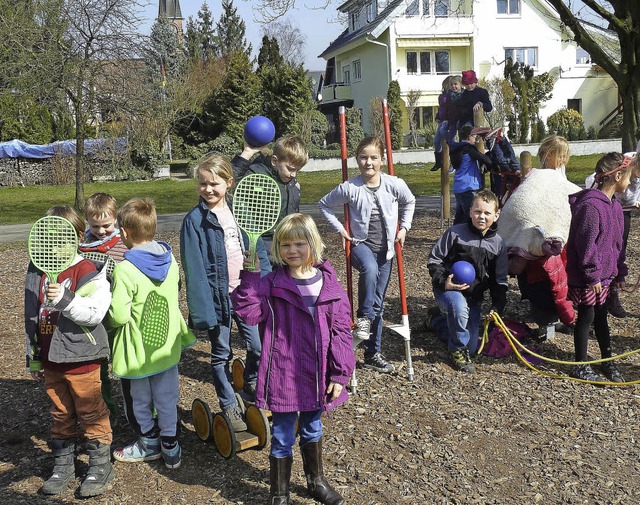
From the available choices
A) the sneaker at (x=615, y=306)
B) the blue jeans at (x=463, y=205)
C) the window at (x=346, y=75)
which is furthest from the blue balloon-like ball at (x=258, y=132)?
the window at (x=346, y=75)

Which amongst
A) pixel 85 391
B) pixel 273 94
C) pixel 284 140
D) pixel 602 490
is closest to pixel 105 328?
pixel 85 391

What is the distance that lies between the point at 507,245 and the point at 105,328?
349 centimetres

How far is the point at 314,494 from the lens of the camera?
3721 millimetres

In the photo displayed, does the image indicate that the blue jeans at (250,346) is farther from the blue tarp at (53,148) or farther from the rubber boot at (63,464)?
the blue tarp at (53,148)

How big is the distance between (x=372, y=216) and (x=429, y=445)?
5.95 ft

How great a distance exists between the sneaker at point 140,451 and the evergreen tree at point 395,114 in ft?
99.7

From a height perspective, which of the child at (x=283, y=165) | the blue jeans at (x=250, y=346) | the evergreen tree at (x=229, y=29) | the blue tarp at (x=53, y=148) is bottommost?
the blue jeans at (x=250, y=346)

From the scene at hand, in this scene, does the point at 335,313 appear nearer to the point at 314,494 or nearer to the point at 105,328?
the point at 314,494

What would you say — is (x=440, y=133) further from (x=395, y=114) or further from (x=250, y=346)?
(x=395, y=114)

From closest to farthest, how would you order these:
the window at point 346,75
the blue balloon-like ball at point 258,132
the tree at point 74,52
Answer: the blue balloon-like ball at point 258,132 < the tree at point 74,52 < the window at point 346,75

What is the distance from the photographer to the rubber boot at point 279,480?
3.59 m

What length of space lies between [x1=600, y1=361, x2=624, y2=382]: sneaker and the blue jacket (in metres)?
2.97

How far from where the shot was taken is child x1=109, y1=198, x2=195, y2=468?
13.0 feet

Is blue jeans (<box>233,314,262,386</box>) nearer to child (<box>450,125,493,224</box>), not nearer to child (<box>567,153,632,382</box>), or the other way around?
child (<box>567,153,632,382</box>)
